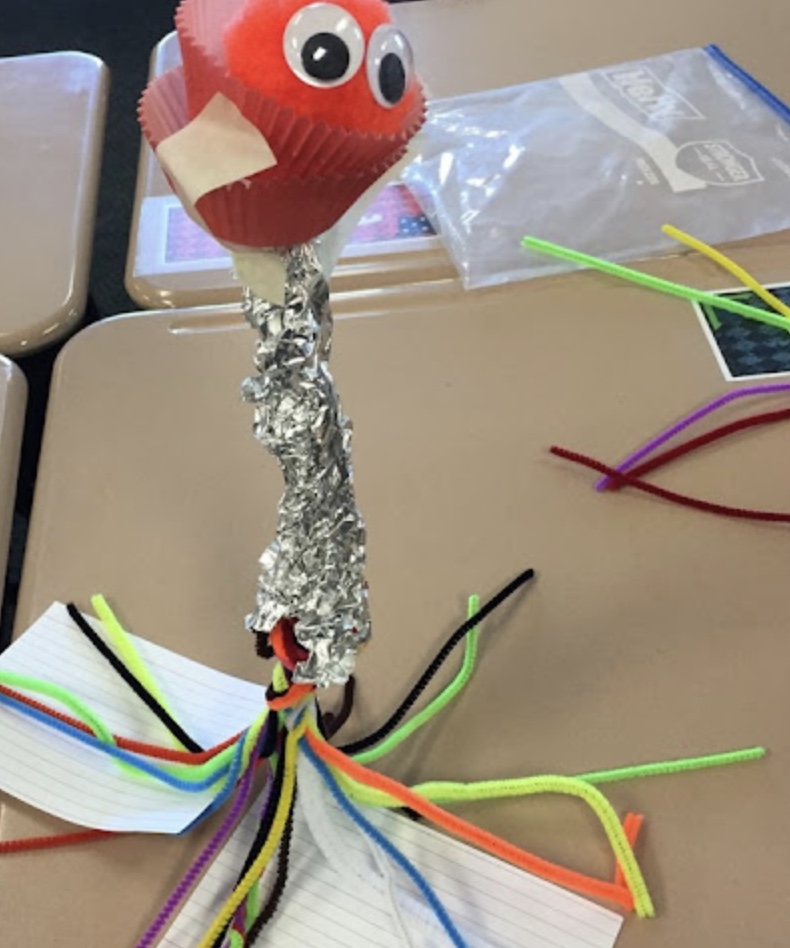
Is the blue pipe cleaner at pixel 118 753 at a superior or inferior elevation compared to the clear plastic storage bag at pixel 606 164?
inferior

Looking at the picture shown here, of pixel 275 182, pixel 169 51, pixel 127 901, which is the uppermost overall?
pixel 275 182

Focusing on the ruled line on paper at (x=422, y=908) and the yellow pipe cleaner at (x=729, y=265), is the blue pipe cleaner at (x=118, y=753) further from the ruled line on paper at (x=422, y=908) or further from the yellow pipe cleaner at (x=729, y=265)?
the yellow pipe cleaner at (x=729, y=265)

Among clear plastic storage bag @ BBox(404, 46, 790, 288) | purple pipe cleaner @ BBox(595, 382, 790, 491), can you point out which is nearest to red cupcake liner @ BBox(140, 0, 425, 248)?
purple pipe cleaner @ BBox(595, 382, 790, 491)

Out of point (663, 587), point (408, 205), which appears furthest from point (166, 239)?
point (663, 587)

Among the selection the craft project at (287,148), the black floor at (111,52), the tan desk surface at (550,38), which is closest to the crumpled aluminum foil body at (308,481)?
the craft project at (287,148)

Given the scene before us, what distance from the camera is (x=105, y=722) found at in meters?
0.62

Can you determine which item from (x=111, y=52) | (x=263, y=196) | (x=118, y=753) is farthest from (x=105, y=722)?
(x=111, y=52)

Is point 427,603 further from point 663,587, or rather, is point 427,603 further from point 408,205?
point 408,205

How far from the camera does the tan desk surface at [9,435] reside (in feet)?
2.33

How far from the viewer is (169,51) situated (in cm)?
109

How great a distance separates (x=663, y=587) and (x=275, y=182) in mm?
372

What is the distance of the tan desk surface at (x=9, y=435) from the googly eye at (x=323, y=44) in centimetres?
42

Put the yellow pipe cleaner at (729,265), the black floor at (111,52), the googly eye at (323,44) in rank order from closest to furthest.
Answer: the googly eye at (323,44)
the yellow pipe cleaner at (729,265)
the black floor at (111,52)

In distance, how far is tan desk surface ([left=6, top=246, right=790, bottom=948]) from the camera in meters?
0.56
